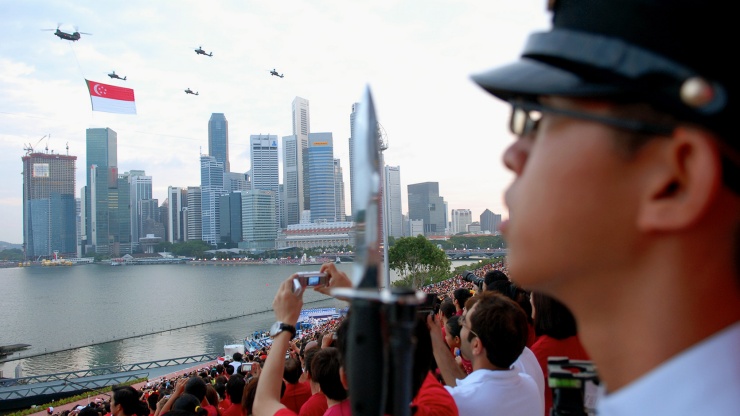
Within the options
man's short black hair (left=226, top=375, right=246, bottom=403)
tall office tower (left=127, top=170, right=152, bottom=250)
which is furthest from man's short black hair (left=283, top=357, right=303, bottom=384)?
tall office tower (left=127, top=170, right=152, bottom=250)

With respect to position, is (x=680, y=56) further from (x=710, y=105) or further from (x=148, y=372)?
(x=148, y=372)

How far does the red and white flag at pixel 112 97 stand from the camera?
684 inches

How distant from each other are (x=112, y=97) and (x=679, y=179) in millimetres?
20566

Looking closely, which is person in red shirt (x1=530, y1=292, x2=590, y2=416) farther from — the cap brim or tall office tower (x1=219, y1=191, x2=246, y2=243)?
tall office tower (x1=219, y1=191, x2=246, y2=243)

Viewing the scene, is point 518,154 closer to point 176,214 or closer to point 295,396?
point 295,396

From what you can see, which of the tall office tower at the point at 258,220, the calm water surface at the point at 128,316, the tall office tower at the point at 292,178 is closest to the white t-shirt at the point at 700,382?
the calm water surface at the point at 128,316

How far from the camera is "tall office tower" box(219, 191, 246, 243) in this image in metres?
95.9

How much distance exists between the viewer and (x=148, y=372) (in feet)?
62.4

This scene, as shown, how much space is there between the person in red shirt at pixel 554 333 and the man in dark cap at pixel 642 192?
2.09m

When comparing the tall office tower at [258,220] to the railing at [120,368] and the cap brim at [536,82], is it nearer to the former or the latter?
the railing at [120,368]

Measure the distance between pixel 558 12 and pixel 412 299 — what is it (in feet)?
1.31

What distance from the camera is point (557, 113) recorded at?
1.92 feet

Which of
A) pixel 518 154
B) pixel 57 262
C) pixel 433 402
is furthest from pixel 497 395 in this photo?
pixel 57 262

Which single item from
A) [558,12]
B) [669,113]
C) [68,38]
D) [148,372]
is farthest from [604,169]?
[68,38]
